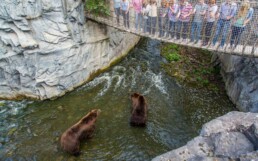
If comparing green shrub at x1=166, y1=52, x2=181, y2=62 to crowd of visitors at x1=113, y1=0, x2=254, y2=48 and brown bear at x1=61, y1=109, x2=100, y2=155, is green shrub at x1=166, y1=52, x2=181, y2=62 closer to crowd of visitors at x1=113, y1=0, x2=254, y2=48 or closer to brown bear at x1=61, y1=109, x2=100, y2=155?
crowd of visitors at x1=113, y1=0, x2=254, y2=48

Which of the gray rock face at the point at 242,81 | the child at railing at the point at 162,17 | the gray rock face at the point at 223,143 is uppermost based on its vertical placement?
the child at railing at the point at 162,17

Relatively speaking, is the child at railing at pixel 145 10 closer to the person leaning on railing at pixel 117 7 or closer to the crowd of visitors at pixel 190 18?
the crowd of visitors at pixel 190 18

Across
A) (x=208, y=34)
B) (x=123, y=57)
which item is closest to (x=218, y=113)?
(x=208, y=34)

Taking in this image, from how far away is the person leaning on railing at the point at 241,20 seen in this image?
28.0 ft

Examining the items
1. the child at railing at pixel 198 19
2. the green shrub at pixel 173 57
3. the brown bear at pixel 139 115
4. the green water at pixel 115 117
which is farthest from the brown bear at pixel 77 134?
the green shrub at pixel 173 57

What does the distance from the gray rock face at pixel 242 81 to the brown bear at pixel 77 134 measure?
542 cm

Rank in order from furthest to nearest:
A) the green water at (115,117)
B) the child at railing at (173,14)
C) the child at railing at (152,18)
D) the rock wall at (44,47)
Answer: the child at railing at (152,18)
the child at railing at (173,14)
the rock wall at (44,47)
the green water at (115,117)

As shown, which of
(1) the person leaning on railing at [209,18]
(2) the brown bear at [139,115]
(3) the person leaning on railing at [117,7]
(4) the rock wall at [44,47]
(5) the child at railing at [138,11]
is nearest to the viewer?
(1) the person leaning on railing at [209,18]

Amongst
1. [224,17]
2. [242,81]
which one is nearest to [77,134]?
[224,17]

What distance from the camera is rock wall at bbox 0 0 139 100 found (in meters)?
9.37

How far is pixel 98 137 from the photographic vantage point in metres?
8.97

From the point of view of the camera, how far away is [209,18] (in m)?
9.21

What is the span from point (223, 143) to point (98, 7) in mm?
7509

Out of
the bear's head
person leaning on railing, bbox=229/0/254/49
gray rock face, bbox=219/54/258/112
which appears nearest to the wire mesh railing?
person leaning on railing, bbox=229/0/254/49
